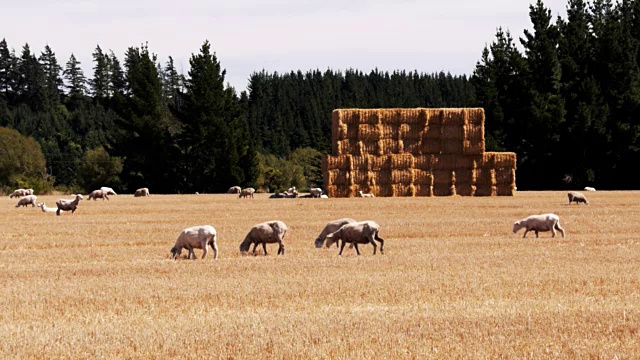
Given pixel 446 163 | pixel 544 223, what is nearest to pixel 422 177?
pixel 446 163

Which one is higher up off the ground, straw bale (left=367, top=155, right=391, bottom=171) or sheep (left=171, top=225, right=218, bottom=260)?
straw bale (left=367, top=155, right=391, bottom=171)

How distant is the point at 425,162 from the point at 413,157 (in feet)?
2.43

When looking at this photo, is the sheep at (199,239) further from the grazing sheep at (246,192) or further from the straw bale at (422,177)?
the grazing sheep at (246,192)

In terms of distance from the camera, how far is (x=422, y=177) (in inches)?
2048

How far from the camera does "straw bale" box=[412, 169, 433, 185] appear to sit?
170ft

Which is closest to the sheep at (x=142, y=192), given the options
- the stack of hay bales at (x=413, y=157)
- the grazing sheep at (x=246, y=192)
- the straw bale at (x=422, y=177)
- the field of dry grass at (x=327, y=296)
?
the grazing sheep at (x=246, y=192)

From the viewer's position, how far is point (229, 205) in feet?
152

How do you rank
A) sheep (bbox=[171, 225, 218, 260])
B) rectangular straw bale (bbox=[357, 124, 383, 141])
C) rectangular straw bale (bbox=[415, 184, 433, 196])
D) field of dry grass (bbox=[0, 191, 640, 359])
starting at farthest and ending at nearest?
1. rectangular straw bale (bbox=[357, 124, 383, 141])
2. rectangular straw bale (bbox=[415, 184, 433, 196])
3. sheep (bbox=[171, 225, 218, 260])
4. field of dry grass (bbox=[0, 191, 640, 359])

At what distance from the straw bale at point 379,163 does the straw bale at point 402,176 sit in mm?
464

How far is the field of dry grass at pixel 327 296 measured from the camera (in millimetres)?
12453

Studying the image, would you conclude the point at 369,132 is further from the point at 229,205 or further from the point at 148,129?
the point at 148,129

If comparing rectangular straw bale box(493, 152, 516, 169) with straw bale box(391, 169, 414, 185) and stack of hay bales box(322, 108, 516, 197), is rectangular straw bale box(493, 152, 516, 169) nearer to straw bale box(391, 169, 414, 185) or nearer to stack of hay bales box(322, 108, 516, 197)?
stack of hay bales box(322, 108, 516, 197)

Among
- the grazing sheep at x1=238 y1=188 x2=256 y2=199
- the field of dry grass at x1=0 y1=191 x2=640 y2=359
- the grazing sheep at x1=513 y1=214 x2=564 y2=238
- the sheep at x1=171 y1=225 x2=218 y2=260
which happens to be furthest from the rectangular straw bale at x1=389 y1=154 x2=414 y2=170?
the sheep at x1=171 y1=225 x2=218 y2=260

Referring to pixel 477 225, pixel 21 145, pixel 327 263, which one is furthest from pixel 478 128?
pixel 21 145
